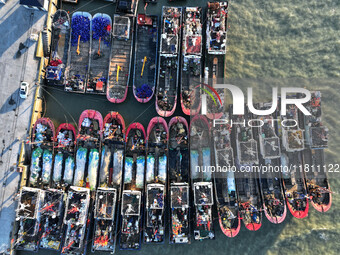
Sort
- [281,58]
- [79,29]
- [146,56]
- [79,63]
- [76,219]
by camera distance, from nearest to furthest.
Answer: [76,219]
[79,63]
[79,29]
[146,56]
[281,58]

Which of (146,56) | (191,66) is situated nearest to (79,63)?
(146,56)

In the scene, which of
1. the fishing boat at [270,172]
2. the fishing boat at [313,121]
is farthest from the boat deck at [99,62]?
the fishing boat at [313,121]

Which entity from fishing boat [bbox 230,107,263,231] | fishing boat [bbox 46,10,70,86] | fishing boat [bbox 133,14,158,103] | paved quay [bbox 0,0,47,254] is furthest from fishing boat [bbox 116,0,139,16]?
fishing boat [bbox 230,107,263,231]

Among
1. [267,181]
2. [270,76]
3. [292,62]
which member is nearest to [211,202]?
[267,181]

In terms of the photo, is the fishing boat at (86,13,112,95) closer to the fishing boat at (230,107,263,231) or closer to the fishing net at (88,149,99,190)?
the fishing net at (88,149,99,190)

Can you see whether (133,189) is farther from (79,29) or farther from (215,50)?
(79,29)
